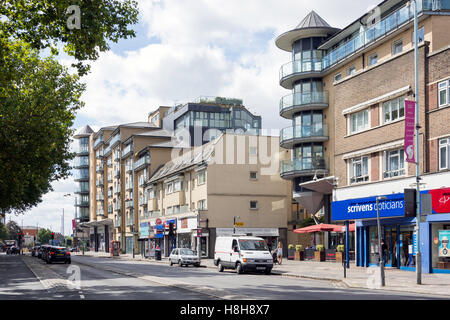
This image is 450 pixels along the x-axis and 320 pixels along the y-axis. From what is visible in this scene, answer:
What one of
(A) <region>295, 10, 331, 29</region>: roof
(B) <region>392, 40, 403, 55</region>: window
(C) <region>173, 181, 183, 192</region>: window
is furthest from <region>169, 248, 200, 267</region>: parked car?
(A) <region>295, 10, 331, 29</region>: roof

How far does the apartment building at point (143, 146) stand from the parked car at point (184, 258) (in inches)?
1416

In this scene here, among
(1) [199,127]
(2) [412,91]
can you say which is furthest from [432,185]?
(1) [199,127]

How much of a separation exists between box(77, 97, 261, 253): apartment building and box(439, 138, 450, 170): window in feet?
177

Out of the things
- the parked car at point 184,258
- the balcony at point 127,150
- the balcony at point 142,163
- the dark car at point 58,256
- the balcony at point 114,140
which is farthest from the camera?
the balcony at point 114,140

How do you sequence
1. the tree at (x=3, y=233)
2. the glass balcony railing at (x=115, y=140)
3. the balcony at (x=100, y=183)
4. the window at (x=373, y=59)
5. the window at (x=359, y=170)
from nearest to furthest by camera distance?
the window at (x=359, y=170) → the window at (x=373, y=59) → the glass balcony railing at (x=115, y=140) → the balcony at (x=100, y=183) → the tree at (x=3, y=233)

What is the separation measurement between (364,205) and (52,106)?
60.7 feet

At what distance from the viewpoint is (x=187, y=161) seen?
216 feet

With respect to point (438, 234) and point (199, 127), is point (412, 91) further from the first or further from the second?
point (199, 127)

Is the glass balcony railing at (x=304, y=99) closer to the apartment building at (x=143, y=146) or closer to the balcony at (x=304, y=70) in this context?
the balcony at (x=304, y=70)

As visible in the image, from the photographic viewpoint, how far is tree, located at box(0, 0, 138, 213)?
19.0m

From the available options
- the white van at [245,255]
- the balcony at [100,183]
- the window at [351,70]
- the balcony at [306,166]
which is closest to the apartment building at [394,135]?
the window at [351,70]

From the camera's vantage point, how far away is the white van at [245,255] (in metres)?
31.6

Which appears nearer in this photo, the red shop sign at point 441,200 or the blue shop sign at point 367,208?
the red shop sign at point 441,200
